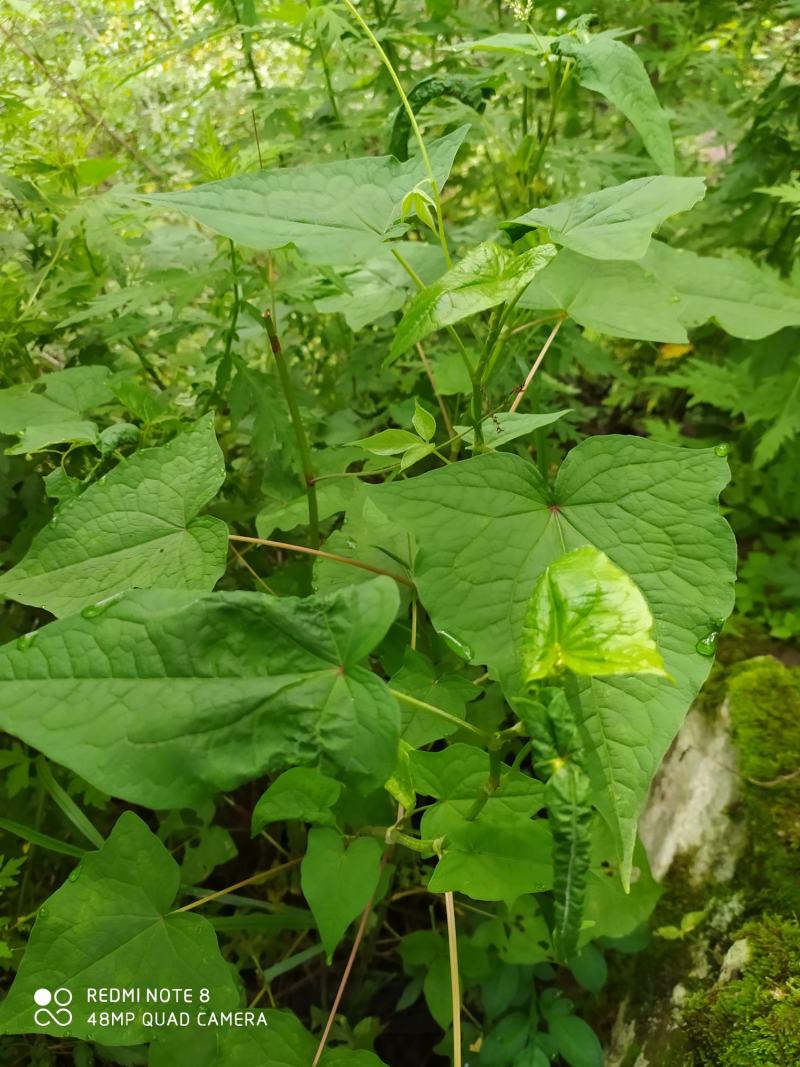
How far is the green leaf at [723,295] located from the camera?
39.0 inches

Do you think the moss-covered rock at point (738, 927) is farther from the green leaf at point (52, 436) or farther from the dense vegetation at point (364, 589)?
the green leaf at point (52, 436)

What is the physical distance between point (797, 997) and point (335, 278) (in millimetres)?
1146

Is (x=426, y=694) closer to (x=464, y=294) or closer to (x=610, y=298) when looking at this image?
(x=464, y=294)

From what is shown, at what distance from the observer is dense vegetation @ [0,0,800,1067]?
21.1 inches

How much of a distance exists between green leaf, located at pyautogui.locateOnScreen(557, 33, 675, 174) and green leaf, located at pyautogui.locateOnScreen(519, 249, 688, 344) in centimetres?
15

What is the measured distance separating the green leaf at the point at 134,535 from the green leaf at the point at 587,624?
36cm

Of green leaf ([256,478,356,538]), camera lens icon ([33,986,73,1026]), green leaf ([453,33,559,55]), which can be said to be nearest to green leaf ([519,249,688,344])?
green leaf ([453,33,559,55])

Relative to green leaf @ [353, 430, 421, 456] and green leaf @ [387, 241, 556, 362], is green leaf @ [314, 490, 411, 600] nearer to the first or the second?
green leaf @ [353, 430, 421, 456]

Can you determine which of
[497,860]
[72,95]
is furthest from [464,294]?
[72,95]

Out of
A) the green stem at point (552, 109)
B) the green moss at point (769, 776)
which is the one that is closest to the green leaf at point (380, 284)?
the green stem at point (552, 109)

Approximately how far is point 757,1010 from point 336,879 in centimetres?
56

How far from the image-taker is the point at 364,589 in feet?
1.77

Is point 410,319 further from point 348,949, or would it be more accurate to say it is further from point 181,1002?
point 348,949

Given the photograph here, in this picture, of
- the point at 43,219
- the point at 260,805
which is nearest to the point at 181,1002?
the point at 260,805
